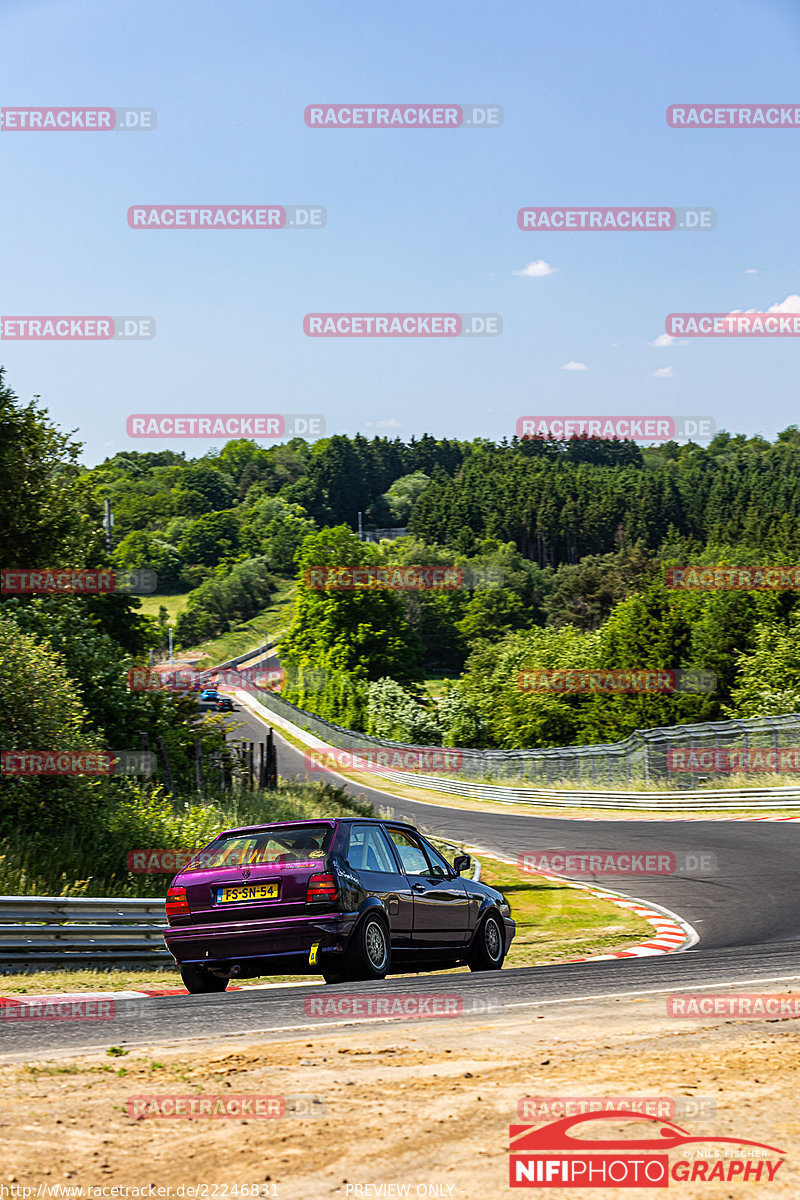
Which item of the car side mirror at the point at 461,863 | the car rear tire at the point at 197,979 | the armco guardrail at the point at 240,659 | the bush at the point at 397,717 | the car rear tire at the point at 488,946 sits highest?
the car side mirror at the point at 461,863

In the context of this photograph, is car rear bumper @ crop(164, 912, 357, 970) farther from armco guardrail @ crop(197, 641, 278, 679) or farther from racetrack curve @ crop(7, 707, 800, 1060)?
armco guardrail @ crop(197, 641, 278, 679)

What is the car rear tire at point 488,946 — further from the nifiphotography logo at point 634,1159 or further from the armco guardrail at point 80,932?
the nifiphotography logo at point 634,1159

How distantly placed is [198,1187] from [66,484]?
1175 inches

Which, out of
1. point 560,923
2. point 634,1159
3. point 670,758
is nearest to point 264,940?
point 634,1159

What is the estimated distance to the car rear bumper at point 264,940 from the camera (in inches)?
357

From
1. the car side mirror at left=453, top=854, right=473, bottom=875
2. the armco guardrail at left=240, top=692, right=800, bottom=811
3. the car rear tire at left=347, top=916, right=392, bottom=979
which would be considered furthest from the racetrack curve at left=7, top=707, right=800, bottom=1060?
the armco guardrail at left=240, top=692, right=800, bottom=811

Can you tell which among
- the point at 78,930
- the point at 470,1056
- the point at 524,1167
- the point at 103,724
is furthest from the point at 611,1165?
the point at 103,724

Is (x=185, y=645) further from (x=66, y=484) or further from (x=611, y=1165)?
(x=611, y=1165)

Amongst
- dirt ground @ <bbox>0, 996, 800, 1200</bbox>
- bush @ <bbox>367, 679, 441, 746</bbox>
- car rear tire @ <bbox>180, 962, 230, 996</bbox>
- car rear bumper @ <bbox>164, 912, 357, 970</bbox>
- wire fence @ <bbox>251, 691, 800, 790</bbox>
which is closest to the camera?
dirt ground @ <bbox>0, 996, 800, 1200</bbox>

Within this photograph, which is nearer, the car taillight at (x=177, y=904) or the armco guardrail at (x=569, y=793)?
the car taillight at (x=177, y=904)

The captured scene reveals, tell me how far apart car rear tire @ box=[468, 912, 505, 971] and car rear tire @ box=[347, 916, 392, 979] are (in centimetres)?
170

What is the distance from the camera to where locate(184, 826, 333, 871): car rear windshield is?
376 inches

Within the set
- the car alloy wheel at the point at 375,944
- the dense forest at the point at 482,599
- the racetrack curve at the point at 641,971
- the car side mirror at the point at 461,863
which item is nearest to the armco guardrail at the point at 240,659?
the dense forest at the point at 482,599

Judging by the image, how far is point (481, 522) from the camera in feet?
621
